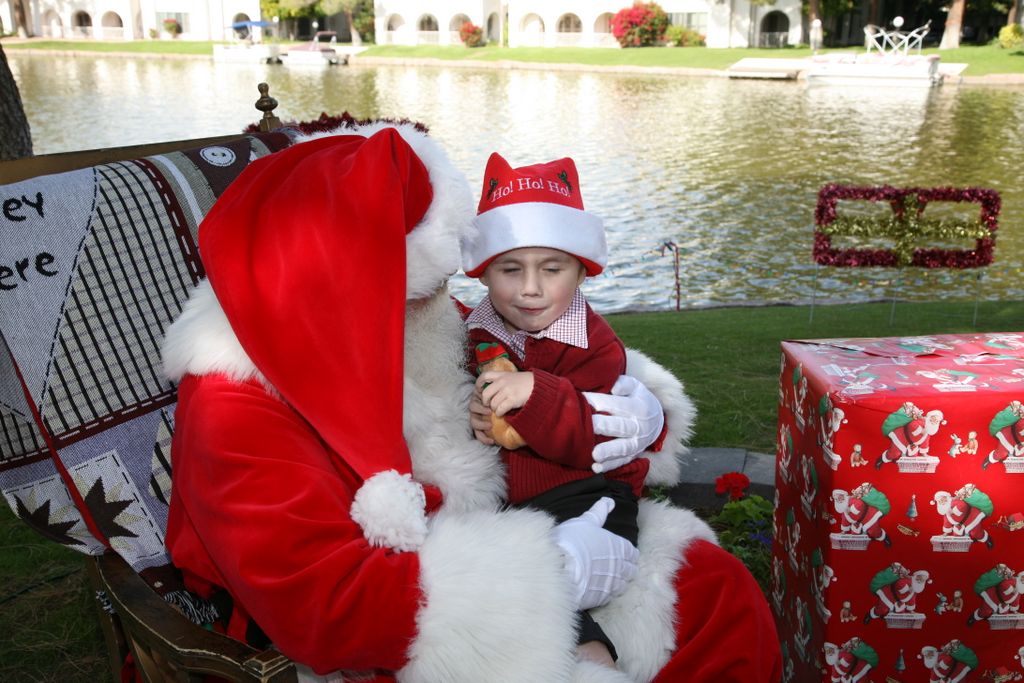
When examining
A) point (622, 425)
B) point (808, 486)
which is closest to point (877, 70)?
point (808, 486)

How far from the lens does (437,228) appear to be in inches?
67.7

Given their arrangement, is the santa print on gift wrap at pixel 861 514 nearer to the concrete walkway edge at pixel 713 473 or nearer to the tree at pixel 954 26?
the concrete walkway edge at pixel 713 473

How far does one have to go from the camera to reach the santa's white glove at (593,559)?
174 centimetres

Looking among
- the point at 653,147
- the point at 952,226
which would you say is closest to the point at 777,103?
the point at 653,147

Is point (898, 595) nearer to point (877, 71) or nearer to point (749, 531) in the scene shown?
point (749, 531)

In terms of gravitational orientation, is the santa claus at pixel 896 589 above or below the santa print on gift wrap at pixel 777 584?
above

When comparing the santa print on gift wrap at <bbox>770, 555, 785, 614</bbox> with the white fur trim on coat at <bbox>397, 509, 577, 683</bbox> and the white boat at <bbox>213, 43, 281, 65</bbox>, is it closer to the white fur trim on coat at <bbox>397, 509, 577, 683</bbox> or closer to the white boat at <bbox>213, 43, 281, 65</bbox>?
the white fur trim on coat at <bbox>397, 509, 577, 683</bbox>

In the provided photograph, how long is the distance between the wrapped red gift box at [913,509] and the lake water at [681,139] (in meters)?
5.16

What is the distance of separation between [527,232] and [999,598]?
145cm

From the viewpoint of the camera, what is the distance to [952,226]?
22.5ft

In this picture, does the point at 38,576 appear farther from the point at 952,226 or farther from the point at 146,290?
the point at 952,226

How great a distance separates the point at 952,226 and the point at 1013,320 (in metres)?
0.84

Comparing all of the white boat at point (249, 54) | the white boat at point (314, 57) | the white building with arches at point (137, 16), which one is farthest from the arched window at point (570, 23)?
the white building with arches at point (137, 16)

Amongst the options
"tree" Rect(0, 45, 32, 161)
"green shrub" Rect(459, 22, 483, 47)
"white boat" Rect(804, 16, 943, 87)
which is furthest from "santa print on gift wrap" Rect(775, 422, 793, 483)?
"green shrub" Rect(459, 22, 483, 47)
